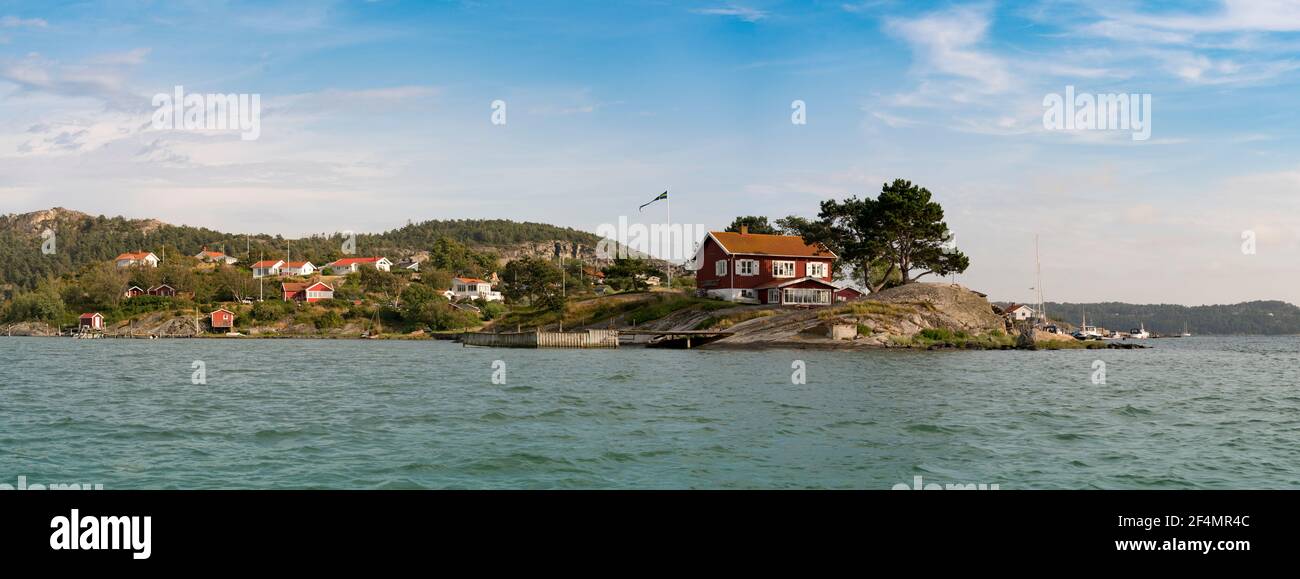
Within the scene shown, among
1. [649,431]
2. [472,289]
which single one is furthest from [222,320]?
[649,431]

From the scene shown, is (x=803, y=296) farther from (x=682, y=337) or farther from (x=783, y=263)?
(x=682, y=337)

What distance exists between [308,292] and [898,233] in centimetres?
10210

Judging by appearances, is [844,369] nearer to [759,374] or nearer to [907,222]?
[759,374]

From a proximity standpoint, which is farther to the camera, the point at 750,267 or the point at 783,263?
the point at 783,263

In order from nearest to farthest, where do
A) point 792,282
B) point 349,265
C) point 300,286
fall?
point 792,282, point 300,286, point 349,265

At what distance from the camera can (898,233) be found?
78.9 m

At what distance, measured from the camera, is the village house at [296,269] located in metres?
172

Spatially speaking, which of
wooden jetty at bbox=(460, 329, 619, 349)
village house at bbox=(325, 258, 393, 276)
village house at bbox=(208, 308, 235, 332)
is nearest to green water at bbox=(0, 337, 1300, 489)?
wooden jetty at bbox=(460, 329, 619, 349)

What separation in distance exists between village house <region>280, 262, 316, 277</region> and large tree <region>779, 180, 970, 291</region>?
12117 cm

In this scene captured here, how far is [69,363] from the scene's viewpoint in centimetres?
5428

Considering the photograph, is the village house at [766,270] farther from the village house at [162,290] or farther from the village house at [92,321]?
the village house at [162,290]

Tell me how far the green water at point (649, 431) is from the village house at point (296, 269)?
135 meters
